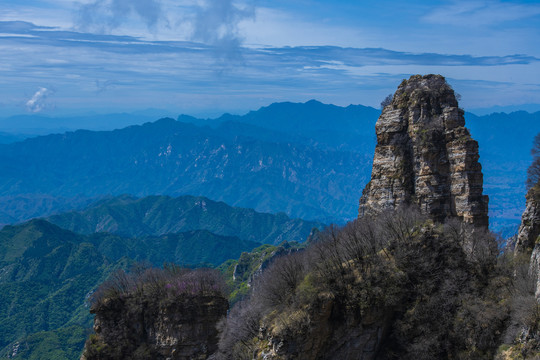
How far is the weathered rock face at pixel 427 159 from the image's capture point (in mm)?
52531

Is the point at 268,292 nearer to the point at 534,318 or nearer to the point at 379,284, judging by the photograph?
the point at 379,284

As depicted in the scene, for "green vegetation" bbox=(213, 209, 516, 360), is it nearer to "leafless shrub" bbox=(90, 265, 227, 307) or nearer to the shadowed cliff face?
the shadowed cliff face

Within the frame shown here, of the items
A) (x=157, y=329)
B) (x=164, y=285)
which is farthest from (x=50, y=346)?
(x=157, y=329)

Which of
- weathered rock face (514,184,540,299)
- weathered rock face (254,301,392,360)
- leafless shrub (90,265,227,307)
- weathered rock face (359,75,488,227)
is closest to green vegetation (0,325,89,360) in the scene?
leafless shrub (90,265,227,307)

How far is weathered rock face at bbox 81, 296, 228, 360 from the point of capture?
57406mm

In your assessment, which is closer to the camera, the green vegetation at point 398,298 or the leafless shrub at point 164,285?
the green vegetation at point 398,298

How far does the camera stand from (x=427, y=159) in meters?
53.8

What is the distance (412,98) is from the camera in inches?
2238

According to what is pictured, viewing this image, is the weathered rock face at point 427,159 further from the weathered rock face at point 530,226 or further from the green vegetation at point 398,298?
the weathered rock face at point 530,226

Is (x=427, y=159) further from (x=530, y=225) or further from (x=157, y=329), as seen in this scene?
(x=157, y=329)

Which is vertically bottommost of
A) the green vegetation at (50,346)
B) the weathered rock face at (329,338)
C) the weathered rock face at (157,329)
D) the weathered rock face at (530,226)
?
the green vegetation at (50,346)

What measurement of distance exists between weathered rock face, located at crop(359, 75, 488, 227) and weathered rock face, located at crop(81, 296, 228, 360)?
777 inches

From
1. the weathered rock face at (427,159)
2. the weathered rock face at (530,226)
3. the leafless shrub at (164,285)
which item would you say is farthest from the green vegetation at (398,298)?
the leafless shrub at (164,285)

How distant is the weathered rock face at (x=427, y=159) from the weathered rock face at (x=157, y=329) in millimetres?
19740
